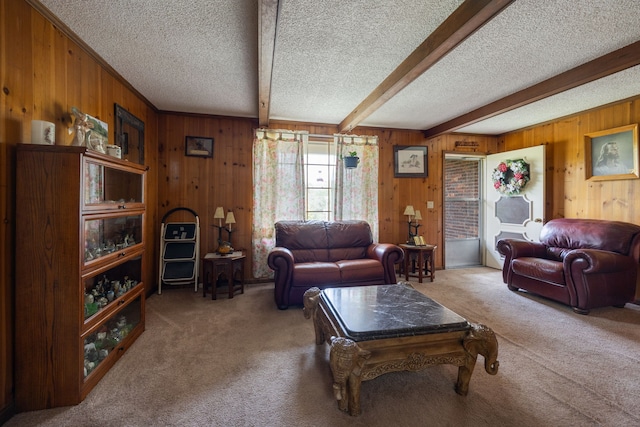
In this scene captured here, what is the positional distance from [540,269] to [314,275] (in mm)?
2773

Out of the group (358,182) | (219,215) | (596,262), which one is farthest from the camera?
(358,182)

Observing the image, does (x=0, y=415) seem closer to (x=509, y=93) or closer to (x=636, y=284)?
(x=509, y=93)

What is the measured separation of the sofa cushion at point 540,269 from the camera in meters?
3.09

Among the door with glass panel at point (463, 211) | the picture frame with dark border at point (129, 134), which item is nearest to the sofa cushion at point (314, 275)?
the picture frame with dark border at point (129, 134)

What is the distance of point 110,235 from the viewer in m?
2.08

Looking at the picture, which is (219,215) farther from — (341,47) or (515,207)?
(515,207)

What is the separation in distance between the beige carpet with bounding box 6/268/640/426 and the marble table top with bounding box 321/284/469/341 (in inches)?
16.8

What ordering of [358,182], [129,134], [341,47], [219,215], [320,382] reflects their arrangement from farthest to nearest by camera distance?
[358,182] < [219,215] < [129,134] < [341,47] < [320,382]

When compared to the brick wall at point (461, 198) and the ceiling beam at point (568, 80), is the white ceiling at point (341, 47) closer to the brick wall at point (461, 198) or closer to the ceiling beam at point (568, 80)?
the ceiling beam at point (568, 80)

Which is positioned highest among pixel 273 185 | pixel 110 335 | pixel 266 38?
pixel 266 38

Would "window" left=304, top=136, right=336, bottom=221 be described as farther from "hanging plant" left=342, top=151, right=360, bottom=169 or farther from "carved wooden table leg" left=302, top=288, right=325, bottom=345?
"carved wooden table leg" left=302, top=288, right=325, bottom=345

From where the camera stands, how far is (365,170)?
4.44 m

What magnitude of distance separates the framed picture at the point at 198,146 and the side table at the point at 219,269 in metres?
1.51

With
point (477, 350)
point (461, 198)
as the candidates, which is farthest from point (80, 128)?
point (461, 198)
